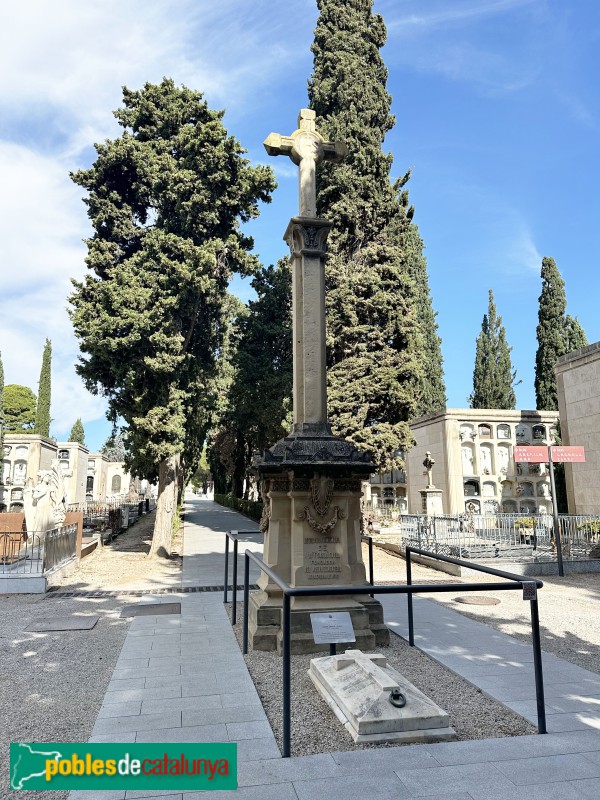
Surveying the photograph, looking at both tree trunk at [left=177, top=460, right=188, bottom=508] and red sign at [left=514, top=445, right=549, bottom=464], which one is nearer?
red sign at [left=514, top=445, right=549, bottom=464]

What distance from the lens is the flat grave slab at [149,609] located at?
8.29m

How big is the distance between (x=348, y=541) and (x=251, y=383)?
1509 cm

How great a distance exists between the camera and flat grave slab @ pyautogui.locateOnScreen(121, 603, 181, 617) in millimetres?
8289

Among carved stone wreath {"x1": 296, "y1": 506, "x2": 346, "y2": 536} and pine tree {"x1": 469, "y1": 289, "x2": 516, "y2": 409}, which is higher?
pine tree {"x1": 469, "y1": 289, "x2": 516, "y2": 409}

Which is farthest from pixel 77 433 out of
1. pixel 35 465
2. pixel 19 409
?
pixel 35 465

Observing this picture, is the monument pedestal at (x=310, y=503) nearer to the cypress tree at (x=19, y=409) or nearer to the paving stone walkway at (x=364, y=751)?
the paving stone walkway at (x=364, y=751)

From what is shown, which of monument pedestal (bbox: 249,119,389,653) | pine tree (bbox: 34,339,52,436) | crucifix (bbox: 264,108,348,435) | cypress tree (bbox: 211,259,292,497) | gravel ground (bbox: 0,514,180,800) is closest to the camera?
gravel ground (bbox: 0,514,180,800)

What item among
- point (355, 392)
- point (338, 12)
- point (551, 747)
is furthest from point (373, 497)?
point (551, 747)

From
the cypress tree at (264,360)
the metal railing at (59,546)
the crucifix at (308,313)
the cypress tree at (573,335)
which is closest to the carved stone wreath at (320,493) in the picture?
the crucifix at (308,313)

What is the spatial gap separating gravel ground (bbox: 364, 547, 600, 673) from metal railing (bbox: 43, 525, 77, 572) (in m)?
6.81

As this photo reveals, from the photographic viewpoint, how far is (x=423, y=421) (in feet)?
100

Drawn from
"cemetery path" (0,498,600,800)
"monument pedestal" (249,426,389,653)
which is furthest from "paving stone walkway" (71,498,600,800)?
"monument pedestal" (249,426,389,653)

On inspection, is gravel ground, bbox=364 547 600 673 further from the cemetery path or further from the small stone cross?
the small stone cross

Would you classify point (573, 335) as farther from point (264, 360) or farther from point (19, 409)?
point (19, 409)
